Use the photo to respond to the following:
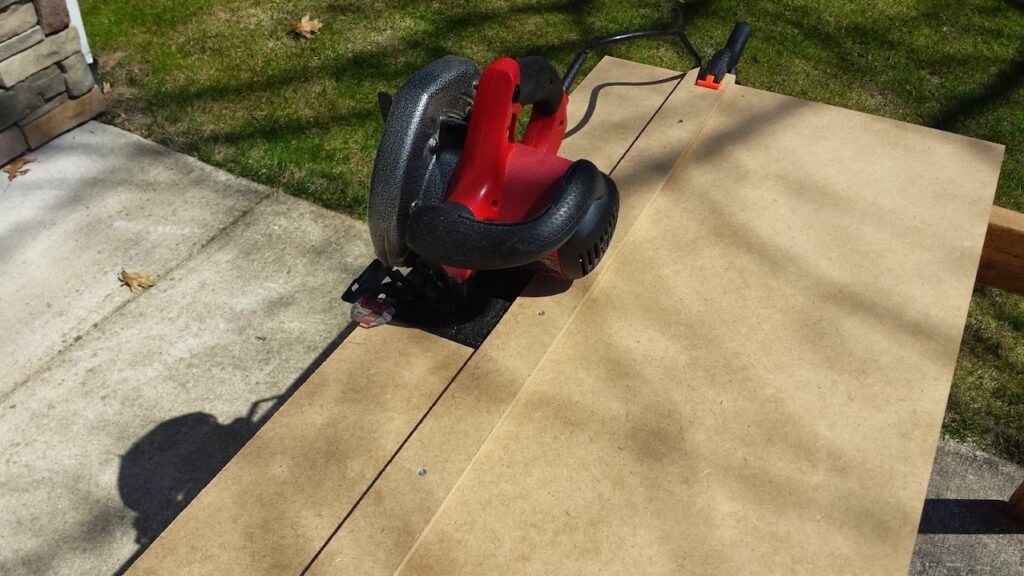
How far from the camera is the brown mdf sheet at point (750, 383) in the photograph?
1.48 m

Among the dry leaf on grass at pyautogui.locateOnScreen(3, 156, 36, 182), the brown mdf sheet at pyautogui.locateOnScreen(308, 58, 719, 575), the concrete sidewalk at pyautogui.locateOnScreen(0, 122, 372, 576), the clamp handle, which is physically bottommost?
the concrete sidewalk at pyautogui.locateOnScreen(0, 122, 372, 576)

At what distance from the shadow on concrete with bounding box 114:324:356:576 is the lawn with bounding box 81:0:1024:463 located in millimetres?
1169

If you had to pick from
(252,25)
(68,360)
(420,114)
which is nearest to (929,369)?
(420,114)

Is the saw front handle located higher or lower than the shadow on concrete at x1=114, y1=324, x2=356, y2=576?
higher

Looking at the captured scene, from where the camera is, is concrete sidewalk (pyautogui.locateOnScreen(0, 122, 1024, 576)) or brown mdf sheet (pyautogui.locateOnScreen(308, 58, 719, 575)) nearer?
brown mdf sheet (pyautogui.locateOnScreen(308, 58, 719, 575))

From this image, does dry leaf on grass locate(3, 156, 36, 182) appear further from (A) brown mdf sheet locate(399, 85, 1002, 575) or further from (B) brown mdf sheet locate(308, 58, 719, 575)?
(A) brown mdf sheet locate(399, 85, 1002, 575)

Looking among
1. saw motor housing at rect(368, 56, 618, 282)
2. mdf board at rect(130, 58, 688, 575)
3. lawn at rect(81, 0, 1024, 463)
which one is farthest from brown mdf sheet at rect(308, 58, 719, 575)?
lawn at rect(81, 0, 1024, 463)

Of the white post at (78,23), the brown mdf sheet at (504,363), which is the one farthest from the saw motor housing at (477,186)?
the white post at (78,23)

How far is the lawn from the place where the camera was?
4.12 meters

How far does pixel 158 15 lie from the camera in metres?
4.86

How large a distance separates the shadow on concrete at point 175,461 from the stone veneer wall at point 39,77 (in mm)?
1839

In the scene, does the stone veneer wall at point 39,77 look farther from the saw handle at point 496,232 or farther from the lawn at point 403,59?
the saw handle at point 496,232

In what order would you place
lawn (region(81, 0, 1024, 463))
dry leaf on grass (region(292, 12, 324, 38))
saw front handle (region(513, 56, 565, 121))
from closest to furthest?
saw front handle (region(513, 56, 565, 121)) → lawn (region(81, 0, 1024, 463)) → dry leaf on grass (region(292, 12, 324, 38))

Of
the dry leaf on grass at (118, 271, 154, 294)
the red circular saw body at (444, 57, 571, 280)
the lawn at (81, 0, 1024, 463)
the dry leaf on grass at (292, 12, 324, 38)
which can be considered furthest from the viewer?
the dry leaf on grass at (292, 12, 324, 38)
